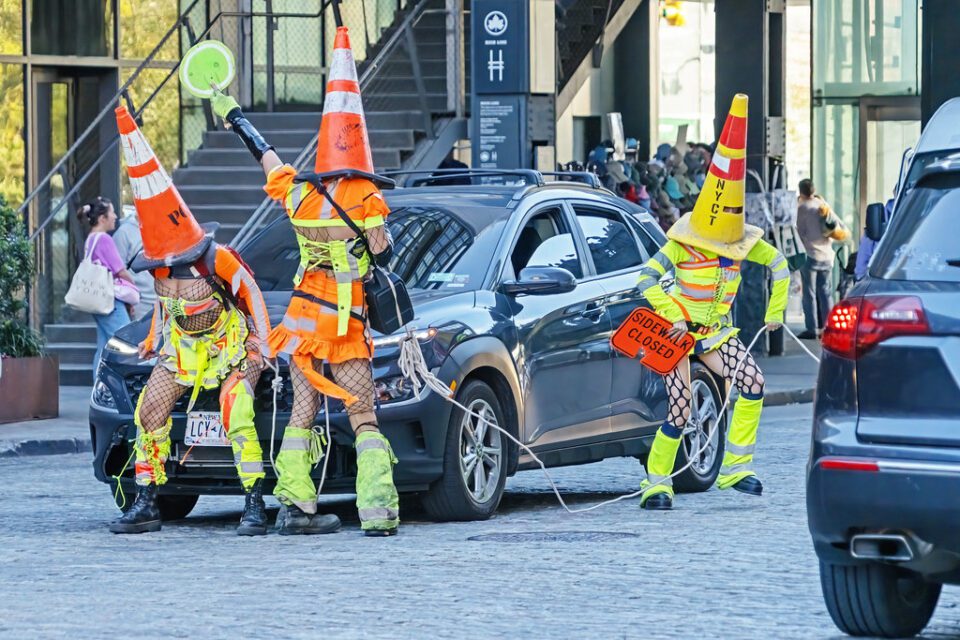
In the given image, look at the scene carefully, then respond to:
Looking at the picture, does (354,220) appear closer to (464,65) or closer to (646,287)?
(646,287)

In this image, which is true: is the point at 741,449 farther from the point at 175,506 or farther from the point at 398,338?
the point at 175,506

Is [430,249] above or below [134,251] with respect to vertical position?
above

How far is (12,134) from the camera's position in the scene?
23469 millimetres

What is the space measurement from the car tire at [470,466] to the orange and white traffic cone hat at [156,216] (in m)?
1.50

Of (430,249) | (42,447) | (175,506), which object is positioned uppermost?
(430,249)

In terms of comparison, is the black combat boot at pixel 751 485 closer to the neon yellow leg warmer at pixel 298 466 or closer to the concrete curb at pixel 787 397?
the neon yellow leg warmer at pixel 298 466

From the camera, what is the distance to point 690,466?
1202 centimetres

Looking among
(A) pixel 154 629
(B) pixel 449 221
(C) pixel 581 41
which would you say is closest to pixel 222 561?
(A) pixel 154 629

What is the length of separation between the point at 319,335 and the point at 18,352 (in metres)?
7.61

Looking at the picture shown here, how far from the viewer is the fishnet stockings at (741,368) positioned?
11305 mm

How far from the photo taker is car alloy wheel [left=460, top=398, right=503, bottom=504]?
10.3m

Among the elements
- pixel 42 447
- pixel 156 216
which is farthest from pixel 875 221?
pixel 42 447

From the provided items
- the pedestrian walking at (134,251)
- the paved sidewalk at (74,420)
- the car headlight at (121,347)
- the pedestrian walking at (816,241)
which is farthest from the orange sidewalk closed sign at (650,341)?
the pedestrian walking at (816,241)

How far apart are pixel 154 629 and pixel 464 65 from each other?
587 inches
